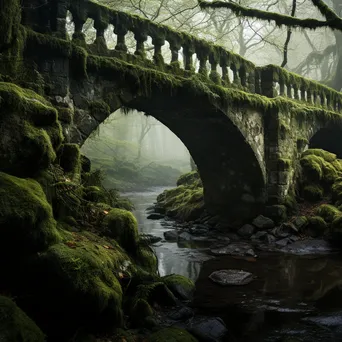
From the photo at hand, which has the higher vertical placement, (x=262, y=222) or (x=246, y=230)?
(x=262, y=222)

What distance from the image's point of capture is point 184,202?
1664 cm

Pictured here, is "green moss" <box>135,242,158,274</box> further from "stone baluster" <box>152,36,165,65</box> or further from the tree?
the tree

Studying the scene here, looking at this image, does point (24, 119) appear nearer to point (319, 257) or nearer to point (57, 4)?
point (57, 4)

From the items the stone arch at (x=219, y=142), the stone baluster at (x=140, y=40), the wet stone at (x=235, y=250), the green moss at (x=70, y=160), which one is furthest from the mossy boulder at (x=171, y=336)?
the stone baluster at (x=140, y=40)

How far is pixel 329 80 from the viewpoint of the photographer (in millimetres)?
24703

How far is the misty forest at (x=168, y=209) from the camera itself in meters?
3.49

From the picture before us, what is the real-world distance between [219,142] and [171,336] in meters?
8.46

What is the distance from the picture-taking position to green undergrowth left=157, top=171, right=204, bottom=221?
1471cm

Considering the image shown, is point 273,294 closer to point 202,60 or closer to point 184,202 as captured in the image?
point 202,60

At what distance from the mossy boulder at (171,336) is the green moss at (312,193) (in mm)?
9545

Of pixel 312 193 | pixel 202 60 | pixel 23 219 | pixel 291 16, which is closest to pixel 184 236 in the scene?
pixel 312 193

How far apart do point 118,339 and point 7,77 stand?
11.8ft

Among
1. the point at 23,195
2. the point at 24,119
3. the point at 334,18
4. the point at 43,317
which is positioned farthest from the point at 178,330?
the point at 334,18

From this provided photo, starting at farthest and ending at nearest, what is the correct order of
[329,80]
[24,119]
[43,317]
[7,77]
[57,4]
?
[329,80] → [57,4] → [7,77] → [24,119] → [43,317]
